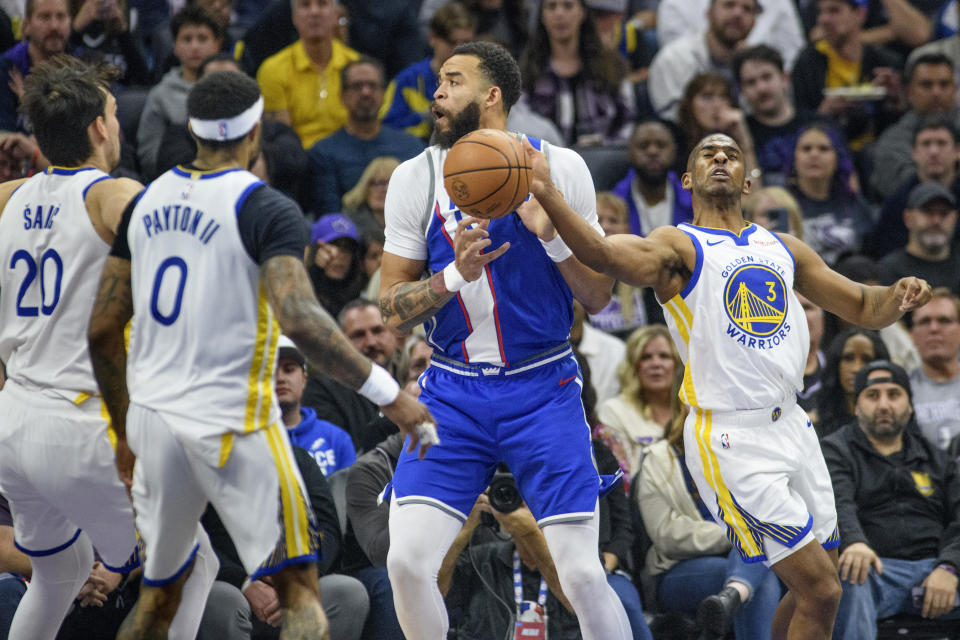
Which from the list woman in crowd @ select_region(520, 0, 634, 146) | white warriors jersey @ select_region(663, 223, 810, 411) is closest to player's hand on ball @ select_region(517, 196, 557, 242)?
white warriors jersey @ select_region(663, 223, 810, 411)

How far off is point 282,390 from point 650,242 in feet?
8.92

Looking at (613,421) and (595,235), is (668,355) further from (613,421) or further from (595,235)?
(595,235)

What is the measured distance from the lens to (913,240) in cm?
1022

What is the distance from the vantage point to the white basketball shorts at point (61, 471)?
5.16 metres

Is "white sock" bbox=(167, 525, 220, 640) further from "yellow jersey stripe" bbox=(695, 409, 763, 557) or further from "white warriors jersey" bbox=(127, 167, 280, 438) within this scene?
"yellow jersey stripe" bbox=(695, 409, 763, 557)

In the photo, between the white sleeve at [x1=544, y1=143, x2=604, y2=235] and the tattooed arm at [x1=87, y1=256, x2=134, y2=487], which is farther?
the white sleeve at [x1=544, y1=143, x2=604, y2=235]

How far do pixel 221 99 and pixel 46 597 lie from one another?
7.53 ft

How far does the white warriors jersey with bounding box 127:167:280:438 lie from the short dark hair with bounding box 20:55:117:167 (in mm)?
834

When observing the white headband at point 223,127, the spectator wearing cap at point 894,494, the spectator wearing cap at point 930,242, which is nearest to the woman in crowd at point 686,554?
the spectator wearing cap at point 894,494

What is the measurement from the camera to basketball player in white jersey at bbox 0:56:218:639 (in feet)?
17.0

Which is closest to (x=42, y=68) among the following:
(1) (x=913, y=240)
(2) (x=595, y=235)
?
(2) (x=595, y=235)

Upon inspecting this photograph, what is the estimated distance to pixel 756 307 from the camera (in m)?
5.88

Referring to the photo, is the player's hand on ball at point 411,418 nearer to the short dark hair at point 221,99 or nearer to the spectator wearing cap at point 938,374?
the short dark hair at point 221,99

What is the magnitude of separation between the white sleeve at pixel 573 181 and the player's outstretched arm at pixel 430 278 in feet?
1.48
